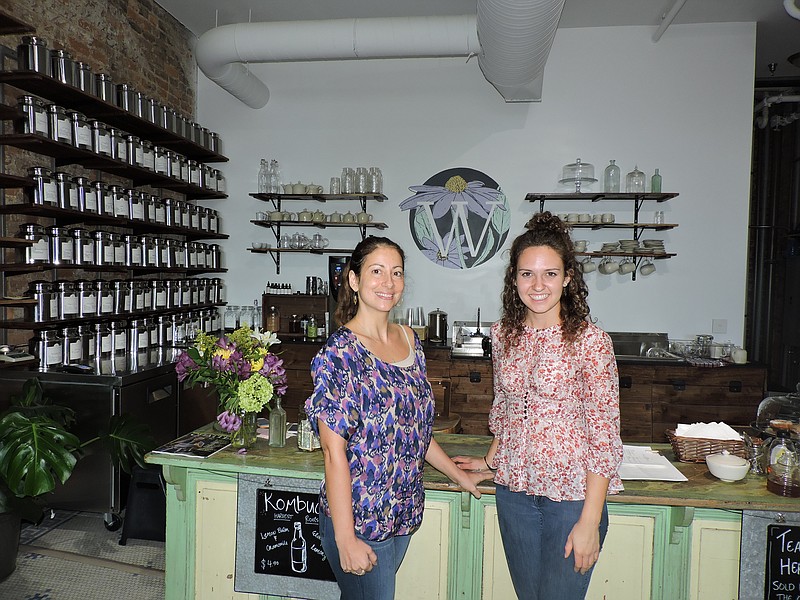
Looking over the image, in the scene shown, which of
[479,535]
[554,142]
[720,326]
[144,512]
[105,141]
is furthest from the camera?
[554,142]

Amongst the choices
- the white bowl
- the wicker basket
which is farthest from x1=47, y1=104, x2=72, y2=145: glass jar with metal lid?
the white bowl

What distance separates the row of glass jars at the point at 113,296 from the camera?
3.53m

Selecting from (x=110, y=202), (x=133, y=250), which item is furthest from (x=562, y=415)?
(x=133, y=250)

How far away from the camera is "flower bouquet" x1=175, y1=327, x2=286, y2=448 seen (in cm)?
228

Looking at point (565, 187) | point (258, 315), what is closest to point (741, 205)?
point (565, 187)

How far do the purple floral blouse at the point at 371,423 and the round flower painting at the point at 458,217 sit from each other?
3.69 meters

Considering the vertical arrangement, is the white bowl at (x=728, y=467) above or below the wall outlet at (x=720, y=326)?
below

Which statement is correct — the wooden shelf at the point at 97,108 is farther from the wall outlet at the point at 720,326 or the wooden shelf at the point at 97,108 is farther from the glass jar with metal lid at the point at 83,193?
the wall outlet at the point at 720,326

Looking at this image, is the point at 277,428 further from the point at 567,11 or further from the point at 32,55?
the point at 567,11

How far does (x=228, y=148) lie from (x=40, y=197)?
7.67ft

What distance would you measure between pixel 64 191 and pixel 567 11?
151 inches

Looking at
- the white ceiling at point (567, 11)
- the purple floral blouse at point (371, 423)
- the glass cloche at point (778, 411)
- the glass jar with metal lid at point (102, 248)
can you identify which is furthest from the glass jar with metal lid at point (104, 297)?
the glass cloche at point (778, 411)

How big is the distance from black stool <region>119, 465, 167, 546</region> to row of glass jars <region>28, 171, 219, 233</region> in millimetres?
1645

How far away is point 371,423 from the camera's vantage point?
1.53m
